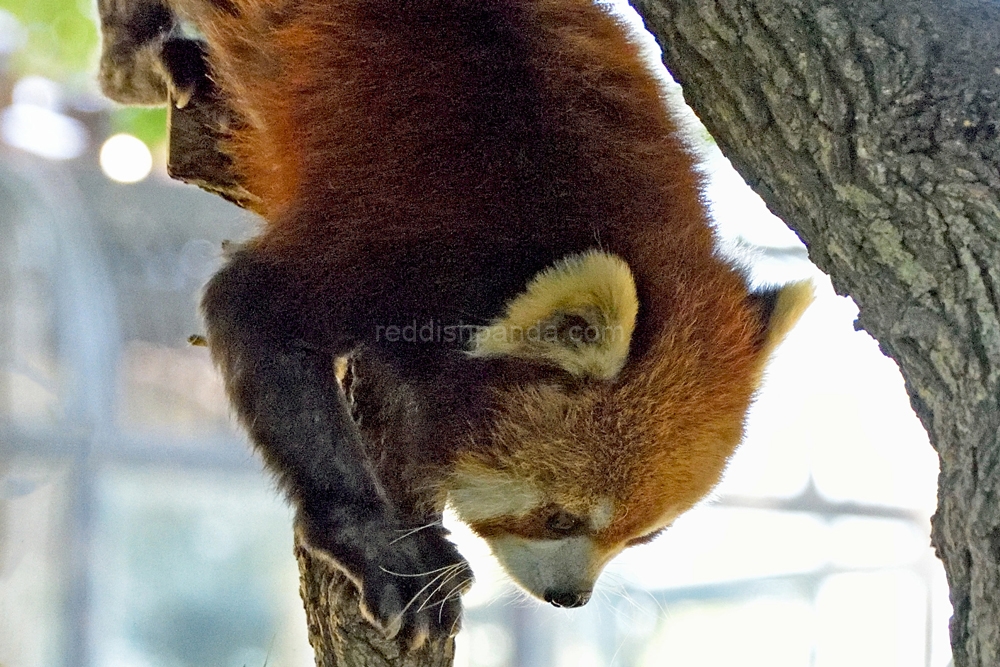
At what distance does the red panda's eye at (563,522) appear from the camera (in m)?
1.88

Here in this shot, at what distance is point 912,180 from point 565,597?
1153 mm

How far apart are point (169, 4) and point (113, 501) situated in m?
1.60

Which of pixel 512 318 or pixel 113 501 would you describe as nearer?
pixel 512 318

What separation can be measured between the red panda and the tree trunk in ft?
1.47

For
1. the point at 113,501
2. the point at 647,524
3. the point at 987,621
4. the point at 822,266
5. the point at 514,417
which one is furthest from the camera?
the point at 113,501

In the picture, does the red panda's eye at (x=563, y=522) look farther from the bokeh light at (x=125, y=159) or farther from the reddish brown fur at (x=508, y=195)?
the bokeh light at (x=125, y=159)

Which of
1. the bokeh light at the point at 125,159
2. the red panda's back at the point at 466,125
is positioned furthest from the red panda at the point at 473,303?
the bokeh light at the point at 125,159

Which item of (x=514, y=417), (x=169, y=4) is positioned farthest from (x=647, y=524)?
(x=169, y=4)

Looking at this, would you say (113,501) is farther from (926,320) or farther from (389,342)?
(926,320)

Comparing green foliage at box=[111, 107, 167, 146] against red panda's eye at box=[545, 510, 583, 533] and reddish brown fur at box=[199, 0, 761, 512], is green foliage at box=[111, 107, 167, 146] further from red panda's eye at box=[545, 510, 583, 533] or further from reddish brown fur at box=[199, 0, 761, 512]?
red panda's eye at box=[545, 510, 583, 533]

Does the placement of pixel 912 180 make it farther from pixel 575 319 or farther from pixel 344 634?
pixel 344 634

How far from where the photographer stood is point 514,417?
1.82 meters

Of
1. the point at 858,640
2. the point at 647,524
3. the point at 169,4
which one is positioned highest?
the point at 169,4

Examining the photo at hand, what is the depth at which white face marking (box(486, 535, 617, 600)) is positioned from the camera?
1.94 metres
